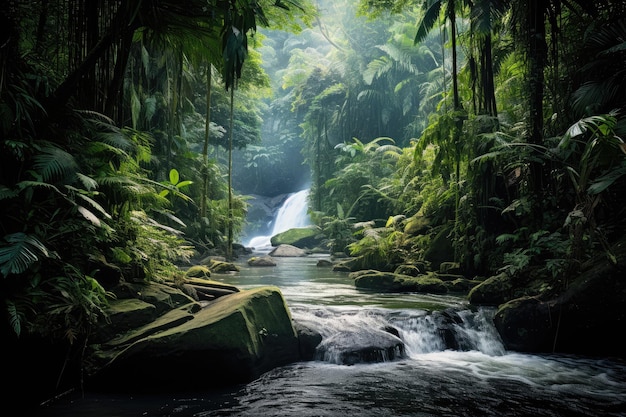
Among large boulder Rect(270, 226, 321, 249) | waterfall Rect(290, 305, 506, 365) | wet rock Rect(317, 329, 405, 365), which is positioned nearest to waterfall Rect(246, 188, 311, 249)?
large boulder Rect(270, 226, 321, 249)

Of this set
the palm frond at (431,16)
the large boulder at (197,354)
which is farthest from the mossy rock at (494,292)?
the palm frond at (431,16)

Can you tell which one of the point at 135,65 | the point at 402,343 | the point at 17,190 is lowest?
the point at 402,343

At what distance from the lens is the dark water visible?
3703mm

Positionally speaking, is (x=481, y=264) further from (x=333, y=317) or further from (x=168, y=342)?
(x=168, y=342)

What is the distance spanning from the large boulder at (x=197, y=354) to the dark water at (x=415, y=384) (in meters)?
0.15

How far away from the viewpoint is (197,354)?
416 cm

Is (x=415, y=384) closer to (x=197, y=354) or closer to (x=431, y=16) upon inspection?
(x=197, y=354)

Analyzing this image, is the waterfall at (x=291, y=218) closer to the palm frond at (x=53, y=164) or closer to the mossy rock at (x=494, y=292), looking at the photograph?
the mossy rock at (x=494, y=292)

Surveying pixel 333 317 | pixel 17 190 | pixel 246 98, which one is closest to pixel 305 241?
pixel 246 98

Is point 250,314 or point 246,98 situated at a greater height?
point 246,98

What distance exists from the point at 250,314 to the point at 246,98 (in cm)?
1833

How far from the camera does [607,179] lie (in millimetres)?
4949

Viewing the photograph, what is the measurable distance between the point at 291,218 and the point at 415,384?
2737cm

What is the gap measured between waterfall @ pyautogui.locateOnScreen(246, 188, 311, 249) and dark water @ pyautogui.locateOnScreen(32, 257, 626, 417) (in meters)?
23.5
